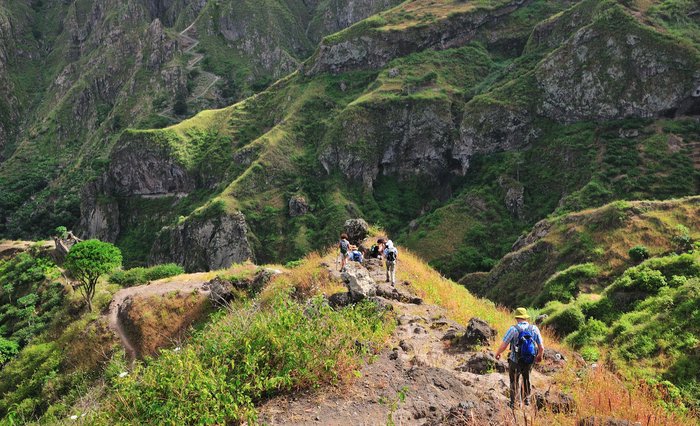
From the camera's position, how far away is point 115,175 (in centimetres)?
11306

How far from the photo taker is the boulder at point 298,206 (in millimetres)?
87175

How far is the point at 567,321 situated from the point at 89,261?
2767 cm

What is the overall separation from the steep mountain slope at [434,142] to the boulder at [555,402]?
59.1 m

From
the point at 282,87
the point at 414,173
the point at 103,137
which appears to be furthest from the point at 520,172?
the point at 103,137

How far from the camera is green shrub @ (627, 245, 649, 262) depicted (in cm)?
2752

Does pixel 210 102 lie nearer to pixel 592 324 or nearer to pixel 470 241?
pixel 470 241

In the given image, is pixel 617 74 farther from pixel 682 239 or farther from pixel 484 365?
pixel 484 365

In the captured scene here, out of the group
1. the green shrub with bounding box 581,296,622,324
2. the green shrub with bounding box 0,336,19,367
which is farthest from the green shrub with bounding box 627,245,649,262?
the green shrub with bounding box 0,336,19,367

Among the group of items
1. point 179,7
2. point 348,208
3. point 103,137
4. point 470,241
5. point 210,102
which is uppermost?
point 179,7

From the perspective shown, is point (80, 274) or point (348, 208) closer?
point (80, 274)

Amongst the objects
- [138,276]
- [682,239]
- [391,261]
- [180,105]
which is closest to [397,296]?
[391,261]

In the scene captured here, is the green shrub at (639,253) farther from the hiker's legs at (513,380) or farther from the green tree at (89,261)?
the green tree at (89,261)

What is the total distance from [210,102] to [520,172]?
379 feet

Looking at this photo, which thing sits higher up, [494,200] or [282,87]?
[282,87]
